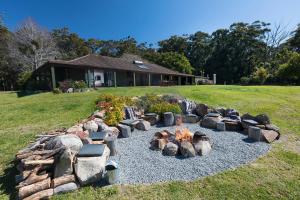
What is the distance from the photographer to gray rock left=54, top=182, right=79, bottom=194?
3.70 metres

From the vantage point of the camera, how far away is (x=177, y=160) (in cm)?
493

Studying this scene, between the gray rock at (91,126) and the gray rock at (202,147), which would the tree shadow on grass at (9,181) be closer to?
the gray rock at (91,126)

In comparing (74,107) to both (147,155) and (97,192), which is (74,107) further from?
(97,192)

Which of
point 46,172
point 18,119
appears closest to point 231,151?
point 46,172

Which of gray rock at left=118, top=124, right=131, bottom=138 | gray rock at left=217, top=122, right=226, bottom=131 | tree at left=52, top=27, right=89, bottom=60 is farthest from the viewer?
tree at left=52, top=27, right=89, bottom=60

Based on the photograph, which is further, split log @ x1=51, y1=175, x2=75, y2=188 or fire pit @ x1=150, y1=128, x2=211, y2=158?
fire pit @ x1=150, y1=128, x2=211, y2=158

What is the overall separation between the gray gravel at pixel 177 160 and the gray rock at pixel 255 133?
209mm

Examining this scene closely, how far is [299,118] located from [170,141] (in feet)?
21.4

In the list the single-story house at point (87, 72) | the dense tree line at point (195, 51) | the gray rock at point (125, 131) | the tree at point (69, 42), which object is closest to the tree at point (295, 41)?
the dense tree line at point (195, 51)

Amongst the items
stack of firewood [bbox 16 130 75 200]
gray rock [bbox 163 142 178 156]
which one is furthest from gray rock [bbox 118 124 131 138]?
stack of firewood [bbox 16 130 75 200]

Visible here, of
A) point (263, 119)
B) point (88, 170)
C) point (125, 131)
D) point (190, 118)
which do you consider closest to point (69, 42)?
point (190, 118)

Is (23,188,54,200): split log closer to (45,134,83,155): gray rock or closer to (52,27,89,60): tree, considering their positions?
(45,134,83,155): gray rock

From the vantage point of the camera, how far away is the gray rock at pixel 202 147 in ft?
17.1

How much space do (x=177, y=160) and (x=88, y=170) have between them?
2037 mm
